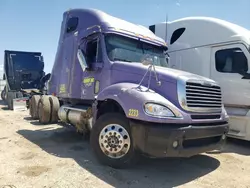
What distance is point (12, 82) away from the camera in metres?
14.5

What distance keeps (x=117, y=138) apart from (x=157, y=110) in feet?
3.05

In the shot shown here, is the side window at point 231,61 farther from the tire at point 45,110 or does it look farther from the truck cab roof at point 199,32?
the tire at point 45,110

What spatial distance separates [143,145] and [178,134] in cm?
56

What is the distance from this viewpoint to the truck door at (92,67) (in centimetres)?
554

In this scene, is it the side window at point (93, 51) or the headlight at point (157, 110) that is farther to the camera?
the side window at point (93, 51)

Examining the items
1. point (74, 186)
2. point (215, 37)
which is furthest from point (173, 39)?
point (74, 186)

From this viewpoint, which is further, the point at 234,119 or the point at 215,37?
the point at 215,37

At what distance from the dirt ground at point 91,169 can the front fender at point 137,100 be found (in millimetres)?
1014

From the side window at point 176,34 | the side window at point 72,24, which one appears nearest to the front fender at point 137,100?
the side window at point 72,24

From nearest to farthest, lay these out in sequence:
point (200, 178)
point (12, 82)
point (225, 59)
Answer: point (200, 178) → point (225, 59) → point (12, 82)

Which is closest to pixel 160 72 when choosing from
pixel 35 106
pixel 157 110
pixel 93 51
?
pixel 157 110

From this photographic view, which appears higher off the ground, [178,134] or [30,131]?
[178,134]

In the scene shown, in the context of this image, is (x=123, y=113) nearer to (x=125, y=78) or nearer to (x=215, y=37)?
(x=125, y=78)

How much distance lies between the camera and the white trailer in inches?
264
